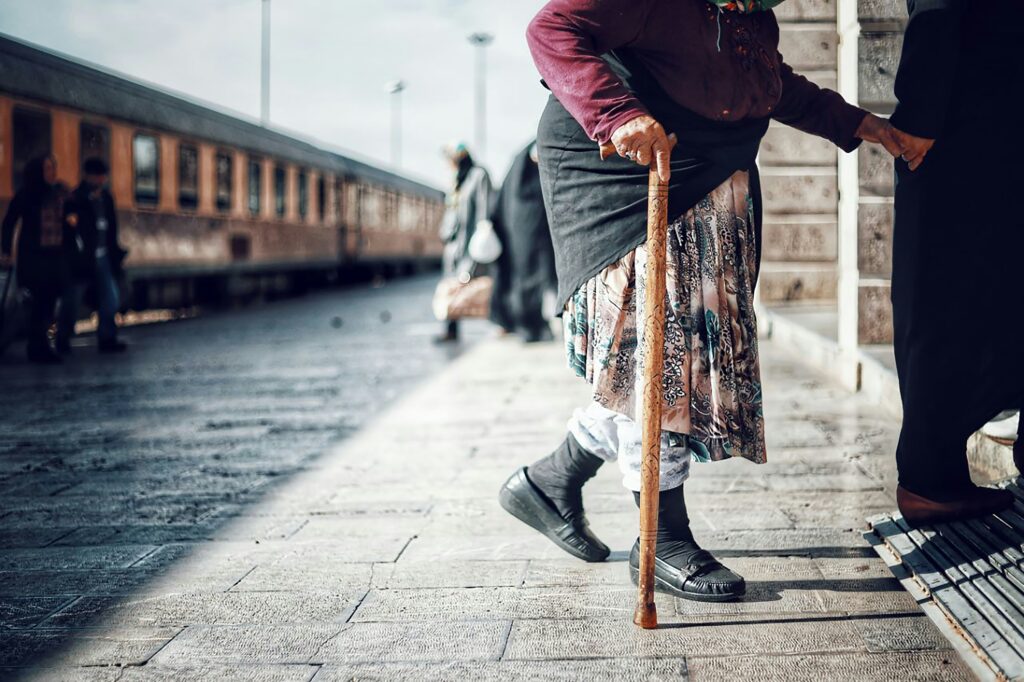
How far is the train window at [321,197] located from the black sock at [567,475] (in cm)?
1899

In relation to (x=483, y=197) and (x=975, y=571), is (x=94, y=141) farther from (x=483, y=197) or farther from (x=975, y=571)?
(x=975, y=571)

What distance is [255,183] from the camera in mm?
17594

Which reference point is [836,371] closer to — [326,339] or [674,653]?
[674,653]

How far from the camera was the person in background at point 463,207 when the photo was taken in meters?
9.79

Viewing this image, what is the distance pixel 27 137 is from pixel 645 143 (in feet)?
33.0

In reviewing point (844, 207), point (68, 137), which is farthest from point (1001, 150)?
point (68, 137)

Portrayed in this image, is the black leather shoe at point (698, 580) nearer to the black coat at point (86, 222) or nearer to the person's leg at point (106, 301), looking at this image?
the black coat at point (86, 222)

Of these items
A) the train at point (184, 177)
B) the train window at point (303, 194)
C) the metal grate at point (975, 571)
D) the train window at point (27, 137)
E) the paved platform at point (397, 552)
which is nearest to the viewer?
the metal grate at point (975, 571)

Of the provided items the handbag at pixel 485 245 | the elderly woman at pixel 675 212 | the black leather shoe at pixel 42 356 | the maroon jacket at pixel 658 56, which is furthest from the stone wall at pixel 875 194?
the black leather shoe at pixel 42 356

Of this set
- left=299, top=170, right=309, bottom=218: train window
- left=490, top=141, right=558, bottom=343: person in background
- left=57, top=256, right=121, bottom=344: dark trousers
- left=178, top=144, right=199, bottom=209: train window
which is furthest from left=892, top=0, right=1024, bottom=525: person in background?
left=299, top=170, right=309, bottom=218: train window

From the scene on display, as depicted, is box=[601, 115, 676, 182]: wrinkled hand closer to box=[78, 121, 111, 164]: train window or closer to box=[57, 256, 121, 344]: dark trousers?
box=[57, 256, 121, 344]: dark trousers

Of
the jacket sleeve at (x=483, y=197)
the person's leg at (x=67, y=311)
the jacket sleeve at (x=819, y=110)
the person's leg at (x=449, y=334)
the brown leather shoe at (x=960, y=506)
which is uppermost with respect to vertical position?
the jacket sleeve at (x=483, y=197)

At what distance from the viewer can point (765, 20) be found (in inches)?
113

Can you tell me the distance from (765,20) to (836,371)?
405 cm
